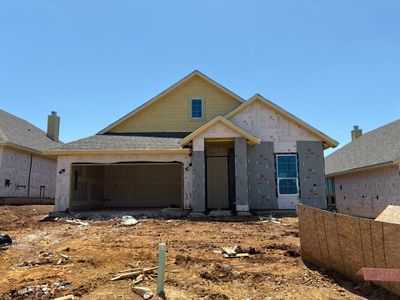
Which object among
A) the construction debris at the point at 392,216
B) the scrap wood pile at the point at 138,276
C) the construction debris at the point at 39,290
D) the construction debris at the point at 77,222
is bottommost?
the construction debris at the point at 39,290

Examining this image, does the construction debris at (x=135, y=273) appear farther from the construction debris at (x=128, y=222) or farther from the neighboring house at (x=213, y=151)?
the neighboring house at (x=213, y=151)

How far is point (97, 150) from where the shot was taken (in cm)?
1702

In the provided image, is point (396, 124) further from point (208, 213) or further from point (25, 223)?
point (25, 223)

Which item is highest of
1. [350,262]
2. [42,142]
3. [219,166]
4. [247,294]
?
[42,142]

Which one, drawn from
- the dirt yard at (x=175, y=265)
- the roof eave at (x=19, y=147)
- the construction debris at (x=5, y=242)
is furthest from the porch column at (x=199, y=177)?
the roof eave at (x=19, y=147)

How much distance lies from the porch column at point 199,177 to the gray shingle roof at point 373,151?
9.07 metres

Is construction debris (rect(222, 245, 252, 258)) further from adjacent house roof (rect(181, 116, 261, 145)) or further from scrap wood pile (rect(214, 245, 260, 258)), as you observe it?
adjacent house roof (rect(181, 116, 261, 145))

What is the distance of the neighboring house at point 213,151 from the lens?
16.2 m

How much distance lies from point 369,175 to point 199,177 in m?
10.5

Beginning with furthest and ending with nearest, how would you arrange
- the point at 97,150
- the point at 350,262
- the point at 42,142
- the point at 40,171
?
the point at 42,142, the point at 40,171, the point at 97,150, the point at 350,262

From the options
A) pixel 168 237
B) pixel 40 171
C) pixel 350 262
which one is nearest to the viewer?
pixel 350 262

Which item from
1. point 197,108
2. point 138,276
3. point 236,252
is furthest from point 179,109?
point 138,276

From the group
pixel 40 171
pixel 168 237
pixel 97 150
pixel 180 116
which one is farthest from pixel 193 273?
pixel 40 171

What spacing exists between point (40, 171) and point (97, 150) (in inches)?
430
